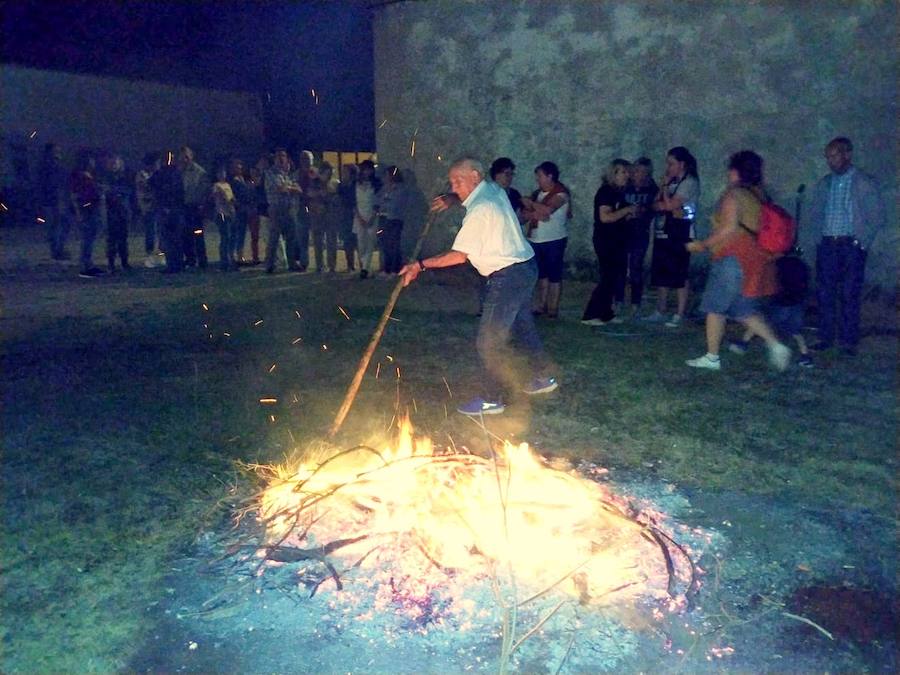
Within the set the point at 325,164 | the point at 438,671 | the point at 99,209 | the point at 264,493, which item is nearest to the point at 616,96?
the point at 325,164

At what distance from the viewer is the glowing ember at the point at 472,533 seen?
344cm

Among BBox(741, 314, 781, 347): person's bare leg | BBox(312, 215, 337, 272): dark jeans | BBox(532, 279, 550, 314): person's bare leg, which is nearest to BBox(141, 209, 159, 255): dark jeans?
BBox(312, 215, 337, 272): dark jeans

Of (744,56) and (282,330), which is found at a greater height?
(744,56)

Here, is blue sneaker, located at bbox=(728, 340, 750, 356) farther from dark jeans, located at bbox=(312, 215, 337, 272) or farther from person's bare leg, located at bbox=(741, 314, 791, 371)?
dark jeans, located at bbox=(312, 215, 337, 272)

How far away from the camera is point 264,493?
13.6 feet

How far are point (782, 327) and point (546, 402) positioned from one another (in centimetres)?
253

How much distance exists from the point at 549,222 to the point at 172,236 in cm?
675

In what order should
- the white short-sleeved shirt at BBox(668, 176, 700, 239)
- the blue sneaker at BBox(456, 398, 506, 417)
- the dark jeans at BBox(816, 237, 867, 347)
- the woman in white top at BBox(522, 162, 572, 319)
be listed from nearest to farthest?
the blue sneaker at BBox(456, 398, 506, 417)
the dark jeans at BBox(816, 237, 867, 347)
the white short-sleeved shirt at BBox(668, 176, 700, 239)
the woman in white top at BBox(522, 162, 572, 319)

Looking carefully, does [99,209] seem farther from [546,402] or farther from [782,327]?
[782,327]

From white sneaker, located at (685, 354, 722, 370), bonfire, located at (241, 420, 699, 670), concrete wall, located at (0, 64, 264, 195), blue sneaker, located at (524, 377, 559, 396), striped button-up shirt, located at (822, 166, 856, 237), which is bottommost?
bonfire, located at (241, 420, 699, 670)

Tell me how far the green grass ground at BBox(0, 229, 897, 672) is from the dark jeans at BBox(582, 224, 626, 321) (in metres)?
0.31

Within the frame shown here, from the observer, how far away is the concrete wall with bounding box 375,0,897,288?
9.39m

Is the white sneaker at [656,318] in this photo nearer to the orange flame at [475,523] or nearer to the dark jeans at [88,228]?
the orange flame at [475,523]

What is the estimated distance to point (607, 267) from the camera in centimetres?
838
